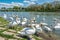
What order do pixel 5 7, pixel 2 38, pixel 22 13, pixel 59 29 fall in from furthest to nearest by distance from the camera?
pixel 22 13, pixel 5 7, pixel 59 29, pixel 2 38

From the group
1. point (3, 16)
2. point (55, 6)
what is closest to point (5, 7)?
point (3, 16)

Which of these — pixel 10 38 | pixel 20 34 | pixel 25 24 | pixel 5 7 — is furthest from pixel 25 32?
pixel 5 7

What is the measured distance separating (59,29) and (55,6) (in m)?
7.05

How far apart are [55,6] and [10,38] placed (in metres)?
9.64

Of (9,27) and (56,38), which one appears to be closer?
(56,38)

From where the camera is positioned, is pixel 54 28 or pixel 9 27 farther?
pixel 54 28

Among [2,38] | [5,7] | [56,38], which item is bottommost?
[56,38]

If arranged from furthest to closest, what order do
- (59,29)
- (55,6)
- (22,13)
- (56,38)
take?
(55,6) < (22,13) < (59,29) < (56,38)

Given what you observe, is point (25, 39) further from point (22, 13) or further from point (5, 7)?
point (22, 13)

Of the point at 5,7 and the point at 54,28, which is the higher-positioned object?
the point at 5,7

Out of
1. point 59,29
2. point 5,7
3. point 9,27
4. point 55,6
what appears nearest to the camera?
point 9,27

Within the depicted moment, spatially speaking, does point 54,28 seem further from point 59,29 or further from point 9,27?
point 9,27

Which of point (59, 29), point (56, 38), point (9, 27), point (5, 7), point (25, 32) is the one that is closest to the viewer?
point (25, 32)

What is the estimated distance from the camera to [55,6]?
1348 centimetres
